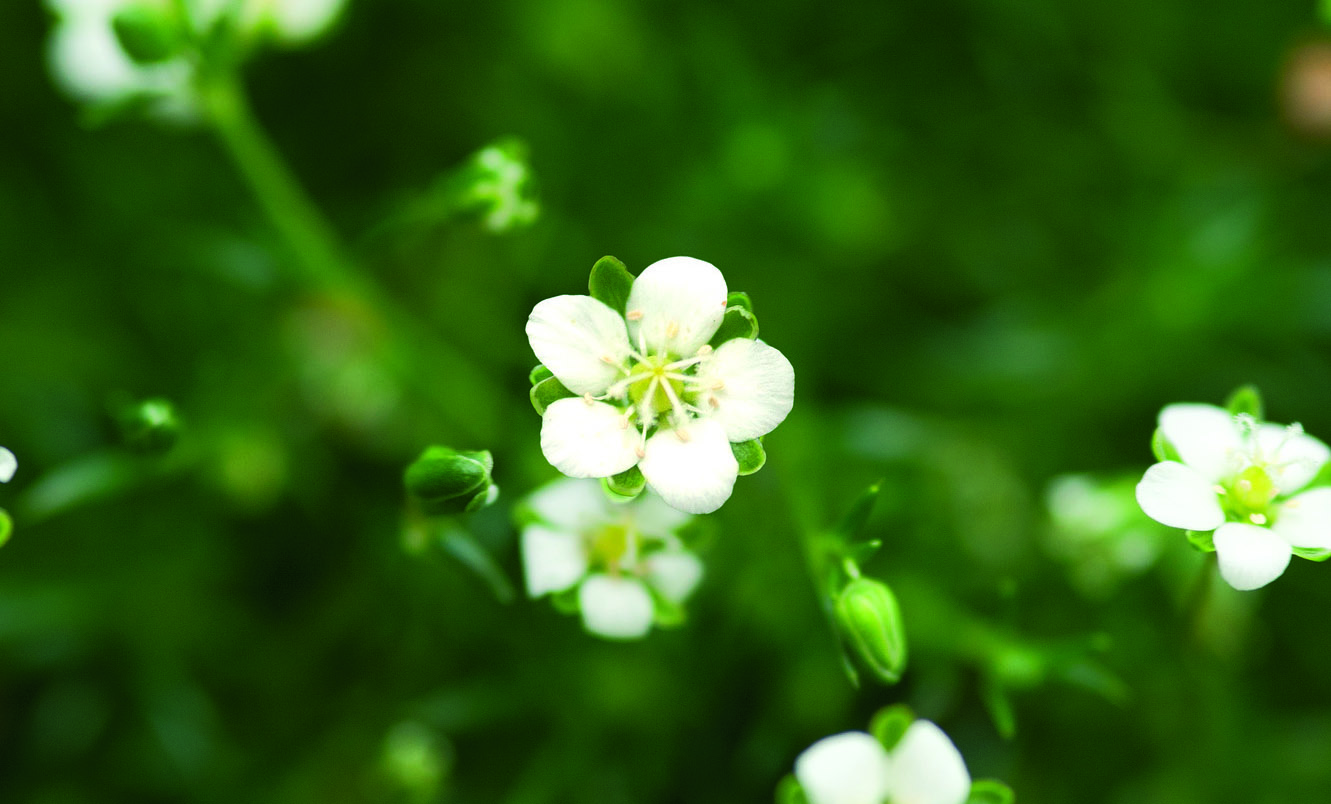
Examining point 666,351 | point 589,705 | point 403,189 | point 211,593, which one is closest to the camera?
point 666,351

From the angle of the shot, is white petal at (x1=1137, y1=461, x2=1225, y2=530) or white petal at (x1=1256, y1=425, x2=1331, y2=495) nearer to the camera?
white petal at (x1=1137, y1=461, x2=1225, y2=530)

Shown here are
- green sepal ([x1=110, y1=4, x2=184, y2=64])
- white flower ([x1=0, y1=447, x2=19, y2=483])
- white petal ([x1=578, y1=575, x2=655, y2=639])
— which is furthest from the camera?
green sepal ([x1=110, y1=4, x2=184, y2=64])

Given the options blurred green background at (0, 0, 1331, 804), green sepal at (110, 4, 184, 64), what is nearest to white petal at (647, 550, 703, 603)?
blurred green background at (0, 0, 1331, 804)

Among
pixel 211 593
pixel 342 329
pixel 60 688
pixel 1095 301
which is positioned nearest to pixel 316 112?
pixel 342 329

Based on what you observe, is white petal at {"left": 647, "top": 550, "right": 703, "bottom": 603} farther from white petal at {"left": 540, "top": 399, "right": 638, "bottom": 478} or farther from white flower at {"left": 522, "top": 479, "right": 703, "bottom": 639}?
white petal at {"left": 540, "top": 399, "right": 638, "bottom": 478}

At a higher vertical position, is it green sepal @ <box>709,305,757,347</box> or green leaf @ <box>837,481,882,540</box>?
green sepal @ <box>709,305,757,347</box>

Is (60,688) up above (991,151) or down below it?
below

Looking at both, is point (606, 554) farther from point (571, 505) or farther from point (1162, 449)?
point (1162, 449)

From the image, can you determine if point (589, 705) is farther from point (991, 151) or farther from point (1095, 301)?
point (991, 151)
